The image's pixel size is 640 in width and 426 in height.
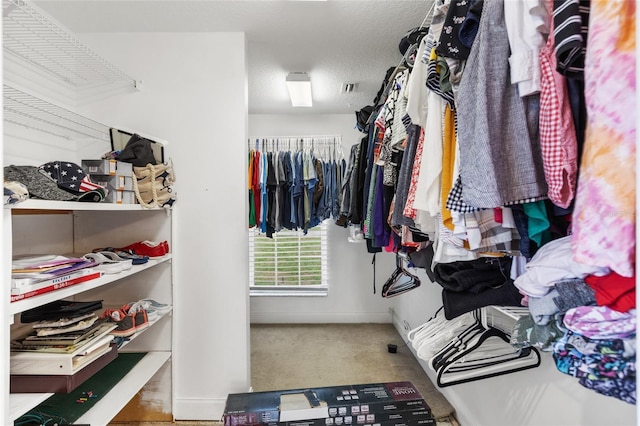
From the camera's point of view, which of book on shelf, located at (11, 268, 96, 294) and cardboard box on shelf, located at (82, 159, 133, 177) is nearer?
book on shelf, located at (11, 268, 96, 294)

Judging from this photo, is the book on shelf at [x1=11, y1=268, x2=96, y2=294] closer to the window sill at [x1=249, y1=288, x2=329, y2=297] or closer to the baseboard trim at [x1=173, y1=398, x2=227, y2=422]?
the baseboard trim at [x1=173, y1=398, x2=227, y2=422]

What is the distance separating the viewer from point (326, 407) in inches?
64.6

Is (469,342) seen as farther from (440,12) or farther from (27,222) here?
(27,222)

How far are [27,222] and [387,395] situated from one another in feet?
6.72

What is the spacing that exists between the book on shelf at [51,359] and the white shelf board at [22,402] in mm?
76

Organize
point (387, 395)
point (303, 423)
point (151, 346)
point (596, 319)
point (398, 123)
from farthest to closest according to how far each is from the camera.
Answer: point (151, 346)
point (387, 395)
point (303, 423)
point (398, 123)
point (596, 319)

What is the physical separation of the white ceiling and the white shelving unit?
27cm

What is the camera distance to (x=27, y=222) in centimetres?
166

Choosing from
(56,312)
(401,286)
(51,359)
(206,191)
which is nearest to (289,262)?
(401,286)

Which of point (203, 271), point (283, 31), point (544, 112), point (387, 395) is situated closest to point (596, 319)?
point (544, 112)

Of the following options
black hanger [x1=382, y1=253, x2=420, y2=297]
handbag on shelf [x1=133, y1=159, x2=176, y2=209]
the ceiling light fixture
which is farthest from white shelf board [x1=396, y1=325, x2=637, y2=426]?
the ceiling light fixture

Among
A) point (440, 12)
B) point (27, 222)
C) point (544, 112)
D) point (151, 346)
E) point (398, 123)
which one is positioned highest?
point (440, 12)

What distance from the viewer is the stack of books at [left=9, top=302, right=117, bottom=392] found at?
3.76 feet

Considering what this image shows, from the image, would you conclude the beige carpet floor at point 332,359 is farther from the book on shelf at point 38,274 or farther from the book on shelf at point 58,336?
the book on shelf at point 38,274
